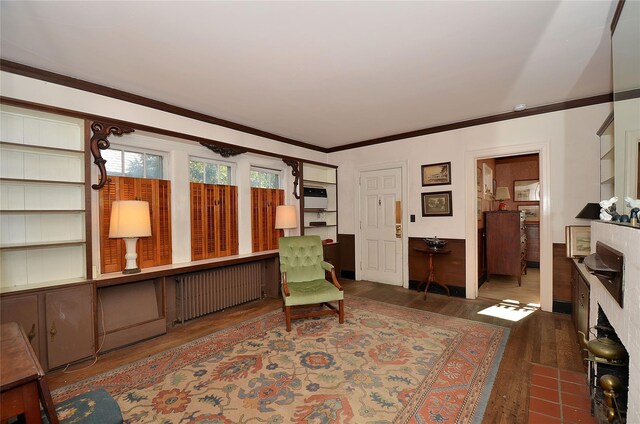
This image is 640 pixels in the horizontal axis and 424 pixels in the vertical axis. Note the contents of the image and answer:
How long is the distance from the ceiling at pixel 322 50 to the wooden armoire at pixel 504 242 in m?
2.34

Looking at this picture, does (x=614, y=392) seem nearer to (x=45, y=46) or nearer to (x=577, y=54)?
(x=577, y=54)

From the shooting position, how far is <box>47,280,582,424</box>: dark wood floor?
1.92m

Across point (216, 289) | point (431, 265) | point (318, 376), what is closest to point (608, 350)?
point (318, 376)

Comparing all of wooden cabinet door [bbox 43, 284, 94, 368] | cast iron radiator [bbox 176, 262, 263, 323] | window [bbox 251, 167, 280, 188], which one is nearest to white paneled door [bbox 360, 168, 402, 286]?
window [bbox 251, 167, 280, 188]

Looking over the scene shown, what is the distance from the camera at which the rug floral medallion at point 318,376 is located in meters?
1.79

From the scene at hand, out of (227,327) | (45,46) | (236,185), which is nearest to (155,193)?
(236,185)

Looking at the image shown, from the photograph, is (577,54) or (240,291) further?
(240,291)

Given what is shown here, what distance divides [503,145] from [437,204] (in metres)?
1.18

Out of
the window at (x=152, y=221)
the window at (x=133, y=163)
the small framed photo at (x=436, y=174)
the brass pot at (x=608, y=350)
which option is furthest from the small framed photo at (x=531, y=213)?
the window at (x=133, y=163)

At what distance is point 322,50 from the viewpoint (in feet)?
7.13

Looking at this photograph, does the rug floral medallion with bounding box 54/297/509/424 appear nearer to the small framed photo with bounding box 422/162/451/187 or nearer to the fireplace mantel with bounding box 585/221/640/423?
the fireplace mantel with bounding box 585/221/640/423

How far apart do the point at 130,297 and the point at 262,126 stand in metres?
2.73

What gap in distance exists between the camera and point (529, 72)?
2.55 metres

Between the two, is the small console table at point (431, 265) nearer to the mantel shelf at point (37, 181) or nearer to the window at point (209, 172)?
the window at point (209, 172)
